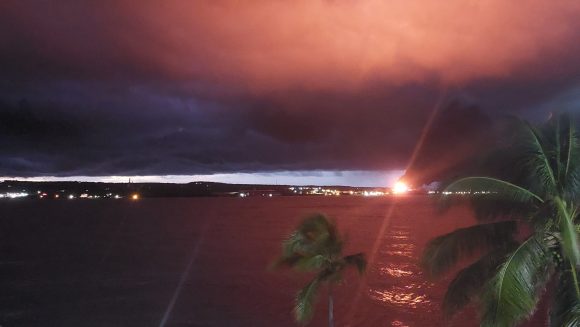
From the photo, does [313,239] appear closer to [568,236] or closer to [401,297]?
[568,236]

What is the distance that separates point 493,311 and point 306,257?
28.1 ft

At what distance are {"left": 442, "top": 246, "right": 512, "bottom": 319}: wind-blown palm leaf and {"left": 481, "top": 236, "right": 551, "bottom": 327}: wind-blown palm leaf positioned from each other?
140cm

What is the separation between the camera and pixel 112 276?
5894cm

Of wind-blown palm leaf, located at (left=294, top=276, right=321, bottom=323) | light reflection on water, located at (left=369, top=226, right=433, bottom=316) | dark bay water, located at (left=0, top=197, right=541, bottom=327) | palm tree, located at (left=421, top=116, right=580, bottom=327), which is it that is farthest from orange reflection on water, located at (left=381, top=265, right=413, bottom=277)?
palm tree, located at (left=421, top=116, right=580, bottom=327)

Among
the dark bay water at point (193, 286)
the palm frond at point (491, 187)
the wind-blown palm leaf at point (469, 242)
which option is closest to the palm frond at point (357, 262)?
the dark bay water at point (193, 286)

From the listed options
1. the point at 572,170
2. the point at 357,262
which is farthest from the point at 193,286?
the point at 572,170

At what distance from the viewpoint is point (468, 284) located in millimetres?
13633

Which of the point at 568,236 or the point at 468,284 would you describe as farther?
the point at 468,284

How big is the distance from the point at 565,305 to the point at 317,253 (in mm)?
8655

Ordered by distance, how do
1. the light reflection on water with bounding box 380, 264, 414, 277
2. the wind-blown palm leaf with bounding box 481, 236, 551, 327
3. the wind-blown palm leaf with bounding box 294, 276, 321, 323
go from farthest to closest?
the light reflection on water with bounding box 380, 264, 414, 277, the wind-blown palm leaf with bounding box 294, 276, 321, 323, the wind-blown palm leaf with bounding box 481, 236, 551, 327

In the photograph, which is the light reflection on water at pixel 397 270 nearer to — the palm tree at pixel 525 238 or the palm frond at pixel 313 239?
the palm frond at pixel 313 239

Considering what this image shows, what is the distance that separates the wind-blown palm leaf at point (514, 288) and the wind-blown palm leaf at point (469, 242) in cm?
139

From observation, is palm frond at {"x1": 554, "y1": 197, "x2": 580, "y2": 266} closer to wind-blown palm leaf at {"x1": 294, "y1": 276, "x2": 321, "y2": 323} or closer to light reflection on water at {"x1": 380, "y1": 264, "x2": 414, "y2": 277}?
wind-blown palm leaf at {"x1": 294, "y1": 276, "x2": 321, "y2": 323}

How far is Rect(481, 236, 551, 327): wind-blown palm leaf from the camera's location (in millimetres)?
10531
